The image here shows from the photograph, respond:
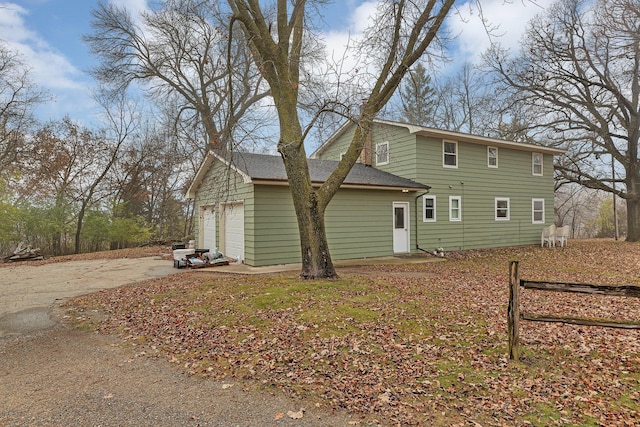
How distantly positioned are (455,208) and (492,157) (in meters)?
3.37

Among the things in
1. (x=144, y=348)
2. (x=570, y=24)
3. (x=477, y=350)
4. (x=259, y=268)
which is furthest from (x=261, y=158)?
(x=570, y=24)

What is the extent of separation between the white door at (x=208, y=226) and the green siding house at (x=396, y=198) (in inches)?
1.7

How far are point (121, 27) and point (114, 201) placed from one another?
9.48m

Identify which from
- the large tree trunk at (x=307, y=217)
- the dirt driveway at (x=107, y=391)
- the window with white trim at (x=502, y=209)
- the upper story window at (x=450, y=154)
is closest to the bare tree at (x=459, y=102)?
the window with white trim at (x=502, y=209)

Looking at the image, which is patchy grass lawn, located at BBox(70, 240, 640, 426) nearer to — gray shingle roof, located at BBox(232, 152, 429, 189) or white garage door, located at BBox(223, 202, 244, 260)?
white garage door, located at BBox(223, 202, 244, 260)

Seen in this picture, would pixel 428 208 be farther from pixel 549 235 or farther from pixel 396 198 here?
pixel 549 235

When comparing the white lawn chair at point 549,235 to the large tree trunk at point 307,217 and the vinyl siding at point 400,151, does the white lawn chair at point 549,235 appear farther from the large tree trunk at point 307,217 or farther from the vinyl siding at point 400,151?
the large tree trunk at point 307,217

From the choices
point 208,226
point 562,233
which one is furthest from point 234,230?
point 562,233

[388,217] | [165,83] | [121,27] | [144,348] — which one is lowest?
[144,348]

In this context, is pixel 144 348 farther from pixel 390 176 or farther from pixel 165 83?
pixel 165 83

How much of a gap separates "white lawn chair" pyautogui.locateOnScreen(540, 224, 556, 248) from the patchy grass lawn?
10.5 meters

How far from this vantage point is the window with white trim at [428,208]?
14484mm

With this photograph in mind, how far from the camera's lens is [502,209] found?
16812mm

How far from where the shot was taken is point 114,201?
64.9 ft
